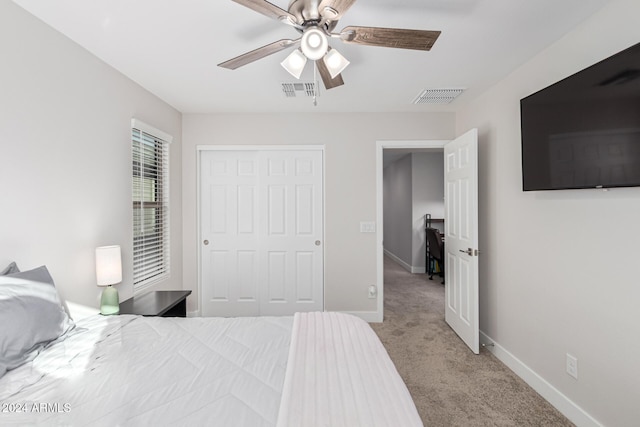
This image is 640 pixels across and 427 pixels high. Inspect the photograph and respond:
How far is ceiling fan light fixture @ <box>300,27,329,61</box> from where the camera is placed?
4.69 ft

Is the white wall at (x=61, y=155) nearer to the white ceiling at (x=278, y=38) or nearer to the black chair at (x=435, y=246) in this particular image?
the white ceiling at (x=278, y=38)

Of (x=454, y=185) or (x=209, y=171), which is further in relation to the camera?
(x=209, y=171)

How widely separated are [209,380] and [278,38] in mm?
2090

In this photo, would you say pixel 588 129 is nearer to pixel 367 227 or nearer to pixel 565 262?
pixel 565 262

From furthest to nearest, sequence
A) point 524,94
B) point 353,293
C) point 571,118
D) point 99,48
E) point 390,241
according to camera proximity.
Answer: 1. point 390,241
2. point 353,293
3. point 524,94
4. point 99,48
5. point 571,118

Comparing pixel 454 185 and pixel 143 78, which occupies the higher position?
pixel 143 78

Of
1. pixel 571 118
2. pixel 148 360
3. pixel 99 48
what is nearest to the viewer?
pixel 148 360

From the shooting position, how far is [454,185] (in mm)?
3119

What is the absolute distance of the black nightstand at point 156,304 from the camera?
2.18 metres

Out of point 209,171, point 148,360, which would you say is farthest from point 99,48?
point 148,360

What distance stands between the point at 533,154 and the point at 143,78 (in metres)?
3.31

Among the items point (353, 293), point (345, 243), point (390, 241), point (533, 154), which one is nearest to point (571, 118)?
point (533, 154)

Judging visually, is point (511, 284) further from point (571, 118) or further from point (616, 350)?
point (571, 118)

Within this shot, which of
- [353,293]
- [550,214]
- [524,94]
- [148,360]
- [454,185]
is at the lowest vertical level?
[353,293]
